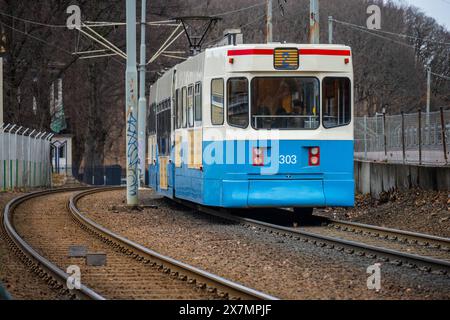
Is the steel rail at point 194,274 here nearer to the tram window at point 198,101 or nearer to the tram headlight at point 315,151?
the tram window at point 198,101

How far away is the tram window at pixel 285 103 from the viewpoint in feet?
60.9

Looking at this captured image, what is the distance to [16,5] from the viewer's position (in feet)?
168

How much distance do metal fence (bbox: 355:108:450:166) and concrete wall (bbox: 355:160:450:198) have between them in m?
0.75

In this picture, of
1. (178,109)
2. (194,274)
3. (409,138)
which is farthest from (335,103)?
(409,138)

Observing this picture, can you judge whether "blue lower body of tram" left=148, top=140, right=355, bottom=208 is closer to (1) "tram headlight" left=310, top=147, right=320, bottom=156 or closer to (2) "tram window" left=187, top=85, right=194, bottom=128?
(1) "tram headlight" left=310, top=147, right=320, bottom=156

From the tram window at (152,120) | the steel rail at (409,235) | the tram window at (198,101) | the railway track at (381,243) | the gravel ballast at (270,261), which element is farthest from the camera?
the tram window at (152,120)

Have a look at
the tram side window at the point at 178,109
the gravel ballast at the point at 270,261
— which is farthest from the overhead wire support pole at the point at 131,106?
the gravel ballast at the point at 270,261

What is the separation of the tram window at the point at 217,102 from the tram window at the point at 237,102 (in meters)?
0.15

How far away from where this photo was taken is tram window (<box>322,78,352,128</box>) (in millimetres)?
18672

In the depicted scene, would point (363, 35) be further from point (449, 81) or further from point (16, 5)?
point (16, 5)

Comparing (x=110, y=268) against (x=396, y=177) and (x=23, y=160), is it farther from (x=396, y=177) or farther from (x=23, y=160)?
(x=23, y=160)

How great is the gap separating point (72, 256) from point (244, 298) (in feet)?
14.9

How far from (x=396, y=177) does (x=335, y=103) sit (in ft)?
19.7

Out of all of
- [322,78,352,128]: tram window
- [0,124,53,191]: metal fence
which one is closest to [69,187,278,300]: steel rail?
[322,78,352,128]: tram window
